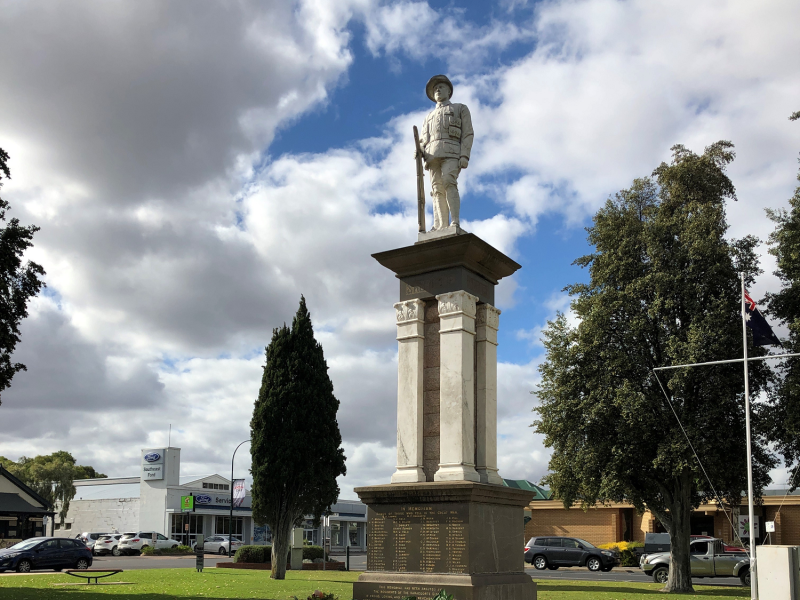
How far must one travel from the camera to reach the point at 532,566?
42.2 metres

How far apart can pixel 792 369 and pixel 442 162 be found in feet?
52.7

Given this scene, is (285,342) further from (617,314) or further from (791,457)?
(791,457)

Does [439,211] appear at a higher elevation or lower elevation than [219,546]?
higher

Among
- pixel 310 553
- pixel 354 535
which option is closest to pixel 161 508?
pixel 354 535

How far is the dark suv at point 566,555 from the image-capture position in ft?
127

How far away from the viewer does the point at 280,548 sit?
91.2ft

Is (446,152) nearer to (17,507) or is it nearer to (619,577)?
(619,577)

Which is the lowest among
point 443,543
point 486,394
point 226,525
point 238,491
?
point 226,525

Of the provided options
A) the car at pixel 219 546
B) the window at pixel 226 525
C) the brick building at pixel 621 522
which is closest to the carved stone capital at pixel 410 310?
the brick building at pixel 621 522

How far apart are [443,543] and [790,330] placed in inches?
718

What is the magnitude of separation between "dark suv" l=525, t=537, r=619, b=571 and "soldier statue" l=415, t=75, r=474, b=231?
29326mm

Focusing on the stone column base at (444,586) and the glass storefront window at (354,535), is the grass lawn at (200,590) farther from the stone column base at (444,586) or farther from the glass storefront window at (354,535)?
the glass storefront window at (354,535)

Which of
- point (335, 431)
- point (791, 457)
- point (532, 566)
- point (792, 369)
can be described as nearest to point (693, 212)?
point (792, 369)

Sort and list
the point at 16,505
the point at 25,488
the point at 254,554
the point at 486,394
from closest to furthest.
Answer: the point at 486,394
the point at 254,554
the point at 16,505
the point at 25,488
